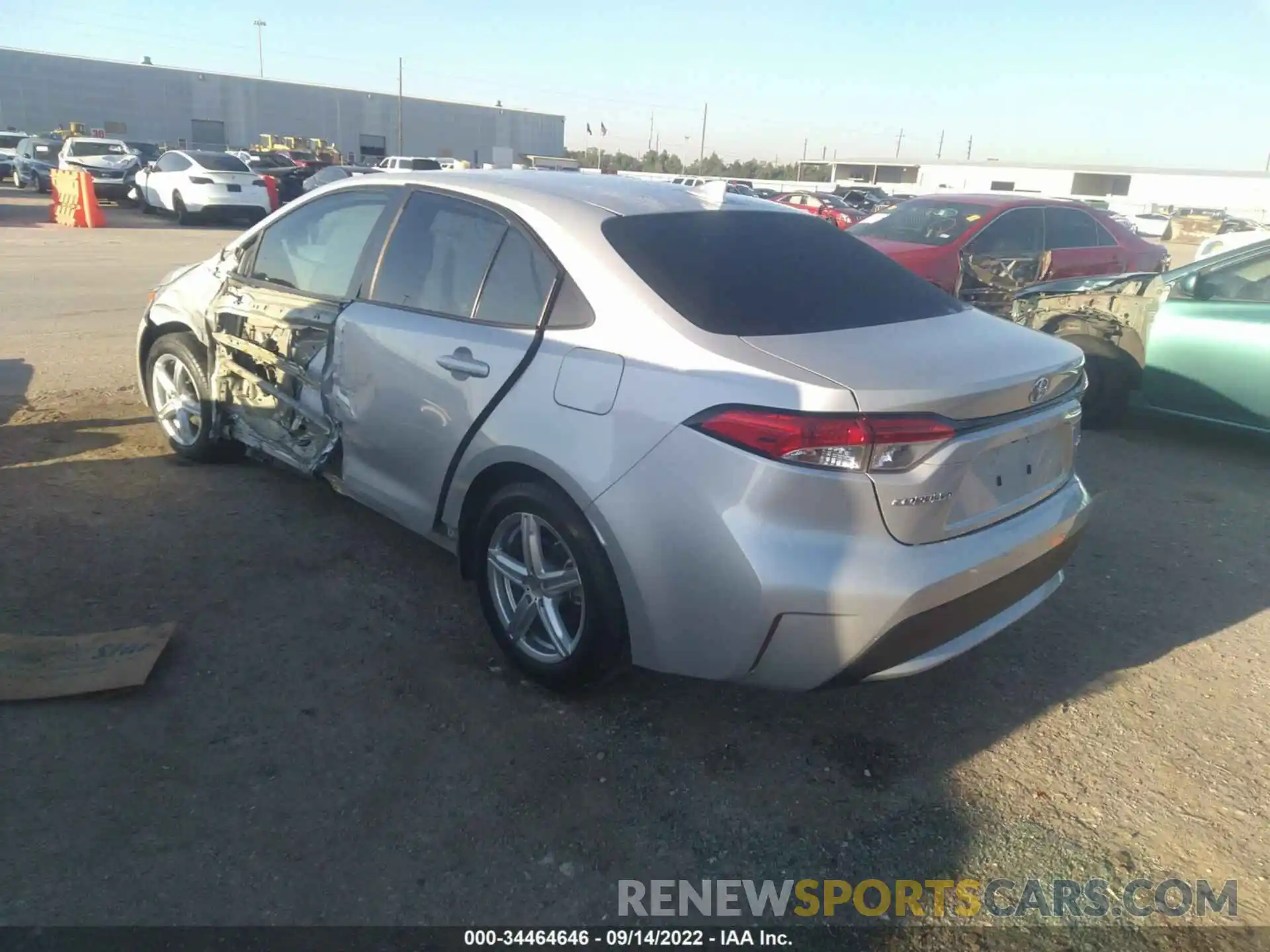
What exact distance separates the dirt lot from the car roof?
1.62 meters

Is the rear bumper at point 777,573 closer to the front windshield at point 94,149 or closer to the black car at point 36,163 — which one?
the front windshield at point 94,149

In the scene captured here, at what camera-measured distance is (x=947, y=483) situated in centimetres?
259

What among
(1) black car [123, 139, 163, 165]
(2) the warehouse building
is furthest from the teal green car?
(2) the warehouse building

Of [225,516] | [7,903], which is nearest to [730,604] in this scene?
[7,903]

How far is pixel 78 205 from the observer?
19.4 m

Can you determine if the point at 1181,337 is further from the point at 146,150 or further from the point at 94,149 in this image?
the point at 146,150

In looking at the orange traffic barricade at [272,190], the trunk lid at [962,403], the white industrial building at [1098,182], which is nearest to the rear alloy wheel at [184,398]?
the trunk lid at [962,403]

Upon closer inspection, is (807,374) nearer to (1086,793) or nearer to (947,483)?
(947,483)

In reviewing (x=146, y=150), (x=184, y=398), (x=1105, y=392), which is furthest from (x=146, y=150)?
(x=1105, y=392)

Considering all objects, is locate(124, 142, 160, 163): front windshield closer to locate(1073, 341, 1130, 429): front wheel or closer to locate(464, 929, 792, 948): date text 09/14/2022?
locate(1073, 341, 1130, 429): front wheel

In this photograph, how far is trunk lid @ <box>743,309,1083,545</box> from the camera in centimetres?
253

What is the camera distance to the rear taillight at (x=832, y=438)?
245 cm

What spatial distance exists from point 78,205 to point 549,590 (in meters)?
20.8

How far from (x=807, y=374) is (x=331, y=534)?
272 cm
